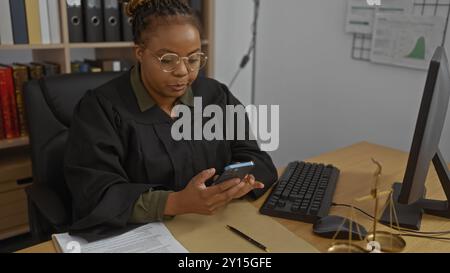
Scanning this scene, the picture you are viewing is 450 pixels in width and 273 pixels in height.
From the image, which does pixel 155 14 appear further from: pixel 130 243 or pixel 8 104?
pixel 8 104

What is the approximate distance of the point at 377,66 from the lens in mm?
1984

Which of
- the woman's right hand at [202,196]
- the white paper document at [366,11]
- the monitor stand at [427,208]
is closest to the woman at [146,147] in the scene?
the woman's right hand at [202,196]

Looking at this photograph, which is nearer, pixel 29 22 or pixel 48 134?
pixel 48 134

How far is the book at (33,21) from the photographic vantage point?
1791 mm

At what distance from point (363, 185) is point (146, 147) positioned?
66 centimetres

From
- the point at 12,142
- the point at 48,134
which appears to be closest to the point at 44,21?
the point at 12,142

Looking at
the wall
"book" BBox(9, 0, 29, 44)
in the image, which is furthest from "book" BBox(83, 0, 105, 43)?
the wall

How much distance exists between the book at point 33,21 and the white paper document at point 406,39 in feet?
5.05

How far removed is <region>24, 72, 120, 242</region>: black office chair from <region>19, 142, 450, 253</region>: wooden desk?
12.6 inches

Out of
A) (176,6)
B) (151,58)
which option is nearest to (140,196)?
(151,58)

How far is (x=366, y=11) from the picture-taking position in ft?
6.45

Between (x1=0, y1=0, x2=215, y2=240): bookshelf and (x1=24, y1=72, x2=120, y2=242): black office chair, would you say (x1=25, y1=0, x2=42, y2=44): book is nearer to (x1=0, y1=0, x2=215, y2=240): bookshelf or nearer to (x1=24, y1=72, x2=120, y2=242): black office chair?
(x1=0, y1=0, x2=215, y2=240): bookshelf

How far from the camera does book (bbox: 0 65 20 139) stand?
5.98ft

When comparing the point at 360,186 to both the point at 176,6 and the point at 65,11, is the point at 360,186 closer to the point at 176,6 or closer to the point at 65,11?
the point at 176,6
